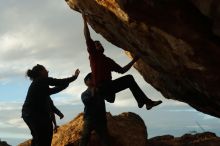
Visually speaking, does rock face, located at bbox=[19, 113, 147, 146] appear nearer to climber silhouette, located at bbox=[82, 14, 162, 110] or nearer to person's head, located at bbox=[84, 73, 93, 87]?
climber silhouette, located at bbox=[82, 14, 162, 110]

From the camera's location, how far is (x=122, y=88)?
601 inches

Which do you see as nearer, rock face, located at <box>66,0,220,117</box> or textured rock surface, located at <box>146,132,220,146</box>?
rock face, located at <box>66,0,220,117</box>

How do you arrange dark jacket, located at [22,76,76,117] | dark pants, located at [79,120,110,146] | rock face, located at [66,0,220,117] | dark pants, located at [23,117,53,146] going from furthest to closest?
dark pants, located at [79,120,110,146], dark jacket, located at [22,76,76,117], dark pants, located at [23,117,53,146], rock face, located at [66,0,220,117]

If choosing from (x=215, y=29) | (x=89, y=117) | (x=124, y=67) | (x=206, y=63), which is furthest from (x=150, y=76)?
(x=215, y=29)

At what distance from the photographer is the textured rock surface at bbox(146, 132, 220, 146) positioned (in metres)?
20.0

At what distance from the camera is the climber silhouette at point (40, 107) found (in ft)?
48.0

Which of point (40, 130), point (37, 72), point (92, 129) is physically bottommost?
point (92, 129)

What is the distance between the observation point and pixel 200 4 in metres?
11.5

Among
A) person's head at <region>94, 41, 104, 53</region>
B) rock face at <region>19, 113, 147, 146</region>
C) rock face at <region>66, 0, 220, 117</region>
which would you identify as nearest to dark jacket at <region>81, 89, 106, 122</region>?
person's head at <region>94, 41, 104, 53</region>

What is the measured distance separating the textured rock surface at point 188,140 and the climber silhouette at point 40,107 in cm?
700

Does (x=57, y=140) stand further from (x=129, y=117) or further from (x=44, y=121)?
(x=44, y=121)

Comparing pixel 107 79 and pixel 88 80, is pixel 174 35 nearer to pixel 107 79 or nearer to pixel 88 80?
pixel 107 79

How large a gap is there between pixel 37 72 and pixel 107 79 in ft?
7.24

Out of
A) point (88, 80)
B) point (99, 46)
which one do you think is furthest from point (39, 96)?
point (99, 46)
